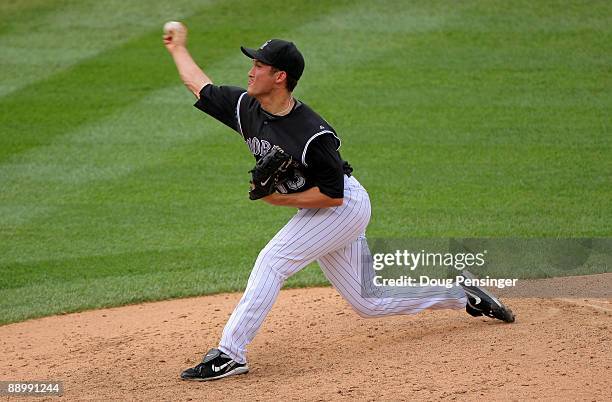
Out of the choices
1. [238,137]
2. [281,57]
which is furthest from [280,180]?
[238,137]

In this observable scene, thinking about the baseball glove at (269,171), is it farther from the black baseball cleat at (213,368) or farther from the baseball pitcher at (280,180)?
the black baseball cleat at (213,368)

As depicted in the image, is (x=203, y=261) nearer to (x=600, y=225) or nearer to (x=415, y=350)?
(x=415, y=350)

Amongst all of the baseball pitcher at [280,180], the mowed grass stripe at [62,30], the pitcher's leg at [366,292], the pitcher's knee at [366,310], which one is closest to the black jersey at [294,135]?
the baseball pitcher at [280,180]

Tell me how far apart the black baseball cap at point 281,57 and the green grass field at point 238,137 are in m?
2.29

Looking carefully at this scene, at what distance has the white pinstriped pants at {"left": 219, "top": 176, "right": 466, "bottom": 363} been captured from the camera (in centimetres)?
506

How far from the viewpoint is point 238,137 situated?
957 centimetres

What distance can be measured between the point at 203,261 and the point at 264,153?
7.99 ft

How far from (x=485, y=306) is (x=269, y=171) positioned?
162 centimetres

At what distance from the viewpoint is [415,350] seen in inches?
210

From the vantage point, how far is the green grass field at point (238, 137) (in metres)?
7.56

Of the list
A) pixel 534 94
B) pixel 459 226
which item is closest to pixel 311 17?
pixel 534 94

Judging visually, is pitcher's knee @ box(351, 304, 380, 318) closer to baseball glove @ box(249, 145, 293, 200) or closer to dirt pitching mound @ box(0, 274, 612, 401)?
dirt pitching mound @ box(0, 274, 612, 401)

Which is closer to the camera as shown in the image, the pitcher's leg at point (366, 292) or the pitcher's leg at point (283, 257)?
the pitcher's leg at point (283, 257)

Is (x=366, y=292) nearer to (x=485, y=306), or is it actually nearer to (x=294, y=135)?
(x=485, y=306)
